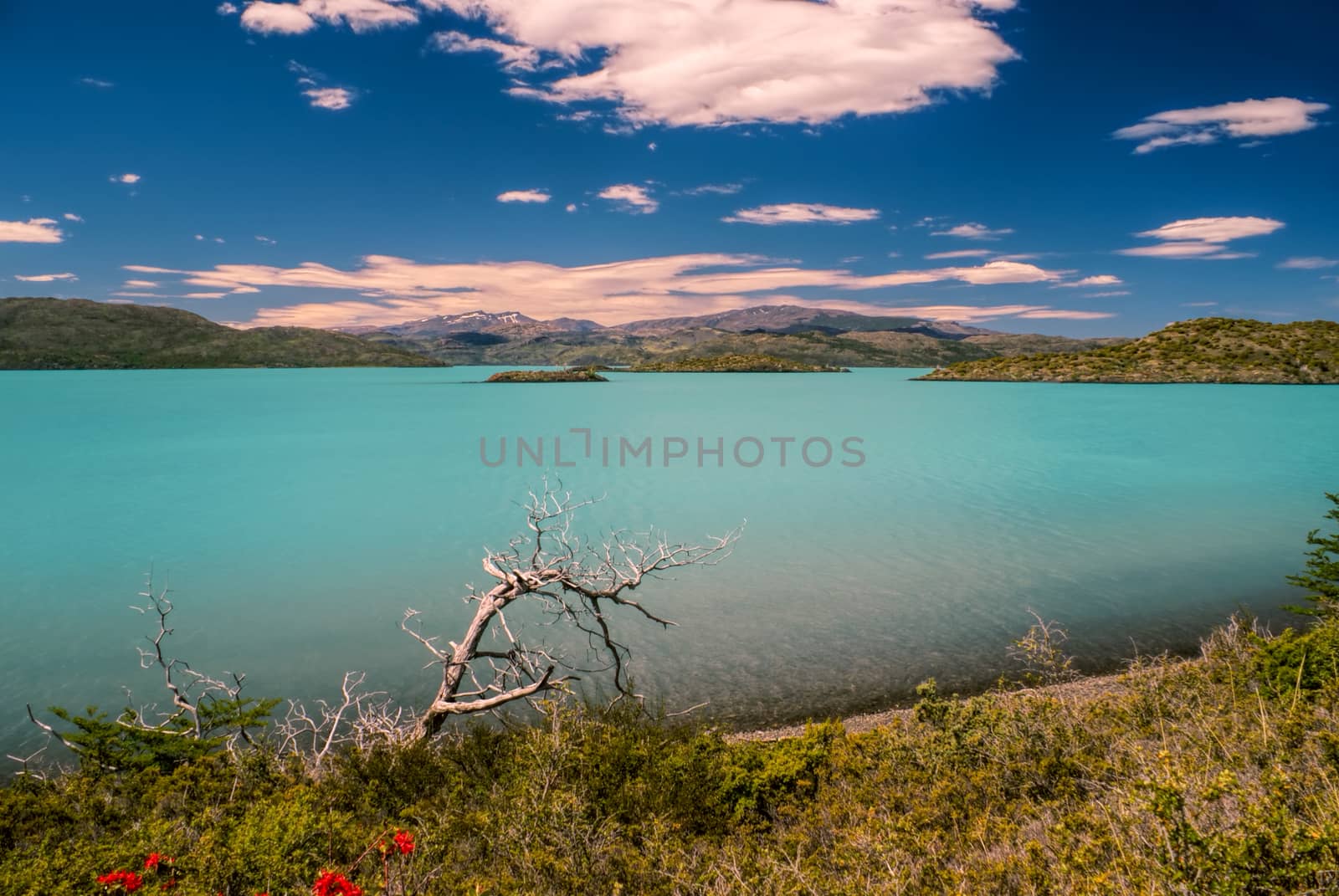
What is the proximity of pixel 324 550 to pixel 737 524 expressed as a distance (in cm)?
1589

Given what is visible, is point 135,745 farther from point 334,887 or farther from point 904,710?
point 904,710

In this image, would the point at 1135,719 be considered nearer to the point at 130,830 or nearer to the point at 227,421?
the point at 130,830

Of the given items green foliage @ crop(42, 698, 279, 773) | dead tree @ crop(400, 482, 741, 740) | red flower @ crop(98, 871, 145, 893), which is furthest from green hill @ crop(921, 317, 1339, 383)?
red flower @ crop(98, 871, 145, 893)

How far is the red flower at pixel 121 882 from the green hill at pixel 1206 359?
174 m

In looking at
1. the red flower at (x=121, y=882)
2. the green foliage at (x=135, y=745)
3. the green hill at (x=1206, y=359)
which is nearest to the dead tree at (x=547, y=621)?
the green foliage at (x=135, y=745)

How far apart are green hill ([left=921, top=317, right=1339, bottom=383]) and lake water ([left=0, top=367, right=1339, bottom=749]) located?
94.1m

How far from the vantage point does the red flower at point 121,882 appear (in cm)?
462

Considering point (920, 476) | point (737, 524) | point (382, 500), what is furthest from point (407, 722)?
point (920, 476)

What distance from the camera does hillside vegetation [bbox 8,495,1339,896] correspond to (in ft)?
15.5

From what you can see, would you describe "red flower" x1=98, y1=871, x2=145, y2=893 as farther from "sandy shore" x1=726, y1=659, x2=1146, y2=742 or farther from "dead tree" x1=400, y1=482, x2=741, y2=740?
"sandy shore" x1=726, y1=659, x2=1146, y2=742

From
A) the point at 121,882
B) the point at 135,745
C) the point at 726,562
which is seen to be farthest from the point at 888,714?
the point at 135,745

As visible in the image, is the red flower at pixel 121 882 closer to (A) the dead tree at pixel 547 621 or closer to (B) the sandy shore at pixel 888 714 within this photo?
(A) the dead tree at pixel 547 621

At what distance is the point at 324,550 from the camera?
2405 centimetres

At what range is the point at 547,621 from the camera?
16766 millimetres
